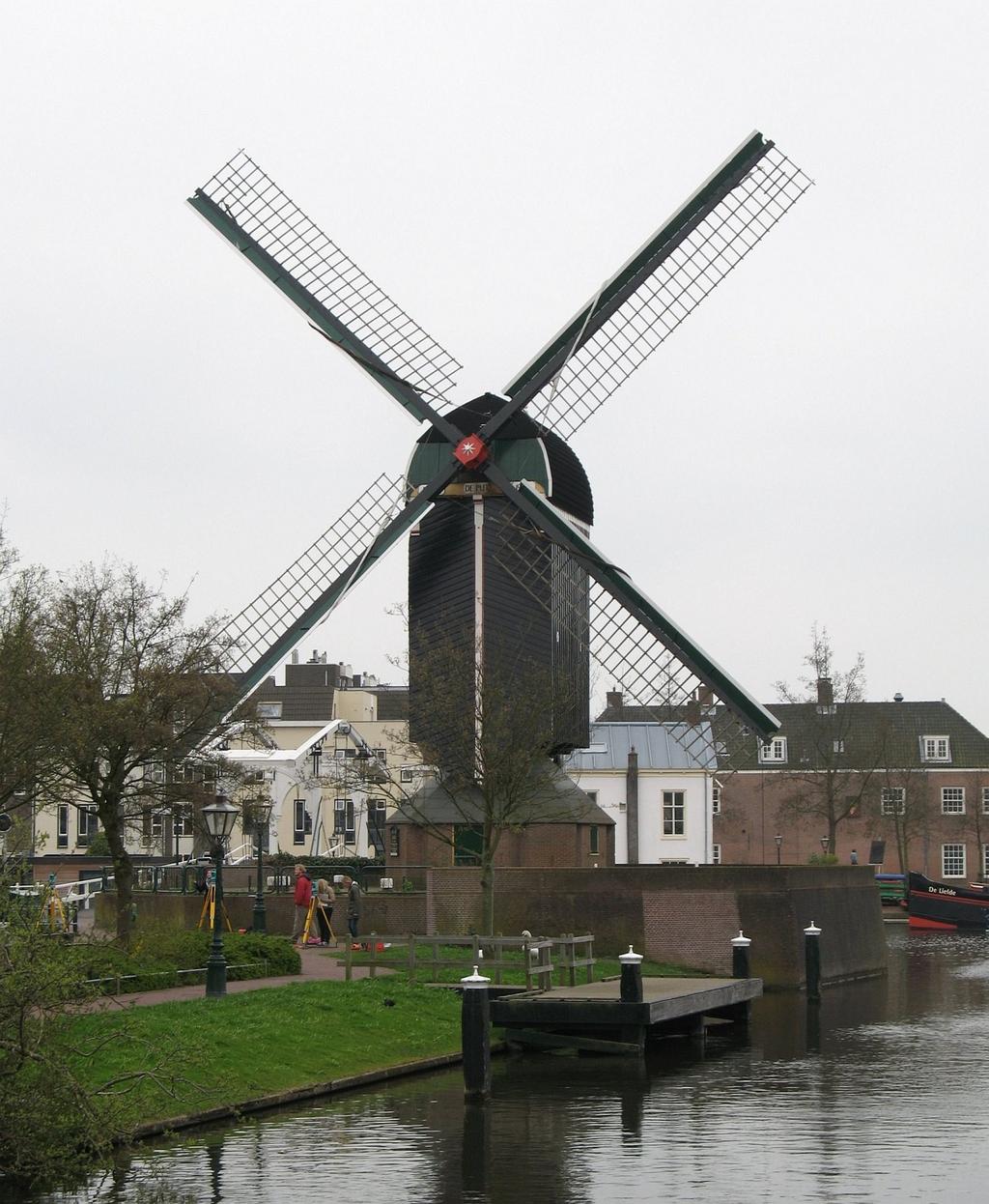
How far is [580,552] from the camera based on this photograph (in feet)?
129

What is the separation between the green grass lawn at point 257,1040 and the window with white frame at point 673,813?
41909mm

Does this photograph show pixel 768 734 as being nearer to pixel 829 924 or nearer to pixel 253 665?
pixel 829 924

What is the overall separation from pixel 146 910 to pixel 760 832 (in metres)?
50.2

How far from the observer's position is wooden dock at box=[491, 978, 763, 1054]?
83.4 feet

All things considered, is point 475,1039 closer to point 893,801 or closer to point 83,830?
point 83,830

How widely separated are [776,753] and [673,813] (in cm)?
2229

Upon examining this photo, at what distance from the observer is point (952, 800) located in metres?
87.2

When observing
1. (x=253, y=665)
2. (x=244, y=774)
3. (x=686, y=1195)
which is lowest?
(x=686, y=1195)

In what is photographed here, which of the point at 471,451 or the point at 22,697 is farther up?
the point at 471,451

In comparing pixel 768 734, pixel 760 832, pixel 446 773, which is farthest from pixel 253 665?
pixel 760 832

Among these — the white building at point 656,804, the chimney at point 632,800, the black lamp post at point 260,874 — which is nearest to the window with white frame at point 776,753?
the white building at point 656,804

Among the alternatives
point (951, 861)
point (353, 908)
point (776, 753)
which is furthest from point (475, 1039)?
point (776, 753)

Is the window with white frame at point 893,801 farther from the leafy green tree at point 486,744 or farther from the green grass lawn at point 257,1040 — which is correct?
the green grass lawn at point 257,1040

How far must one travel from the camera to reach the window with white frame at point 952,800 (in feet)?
285
